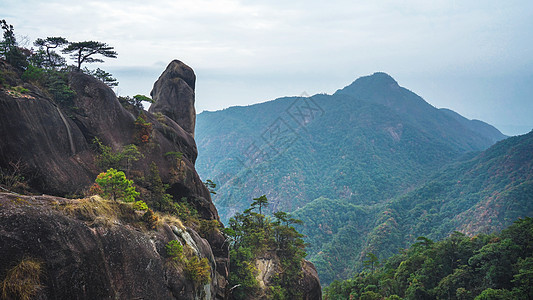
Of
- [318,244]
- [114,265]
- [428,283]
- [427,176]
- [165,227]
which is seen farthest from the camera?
[427,176]

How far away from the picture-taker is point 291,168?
17988 centimetres

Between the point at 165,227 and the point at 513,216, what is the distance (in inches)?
3707

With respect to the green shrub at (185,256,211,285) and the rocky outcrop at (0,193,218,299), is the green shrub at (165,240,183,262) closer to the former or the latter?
the rocky outcrop at (0,193,218,299)

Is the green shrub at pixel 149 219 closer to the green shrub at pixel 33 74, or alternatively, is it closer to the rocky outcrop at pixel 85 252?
the rocky outcrop at pixel 85 252

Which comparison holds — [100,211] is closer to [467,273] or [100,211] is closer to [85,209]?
[85,209]

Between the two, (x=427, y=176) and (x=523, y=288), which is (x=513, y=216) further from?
(x=427, y=176)

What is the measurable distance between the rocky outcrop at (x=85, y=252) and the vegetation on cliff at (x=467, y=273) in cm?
3397

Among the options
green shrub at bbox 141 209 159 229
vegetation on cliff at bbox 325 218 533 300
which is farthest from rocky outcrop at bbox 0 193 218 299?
vegetation on cliff at bbox 325 218 533 300

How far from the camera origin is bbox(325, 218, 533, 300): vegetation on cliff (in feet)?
107

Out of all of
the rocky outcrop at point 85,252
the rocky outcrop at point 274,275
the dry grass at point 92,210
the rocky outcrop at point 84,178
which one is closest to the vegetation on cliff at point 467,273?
the rocky outcrop at point 274,275

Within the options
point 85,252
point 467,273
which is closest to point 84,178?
point 85,252

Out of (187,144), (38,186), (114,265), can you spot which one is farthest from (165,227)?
(187,144)

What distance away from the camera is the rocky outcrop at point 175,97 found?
31.4 metres

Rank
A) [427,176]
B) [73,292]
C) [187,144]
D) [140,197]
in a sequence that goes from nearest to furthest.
A: [73,292] < [140,197] < [187,144] < [427,176]
